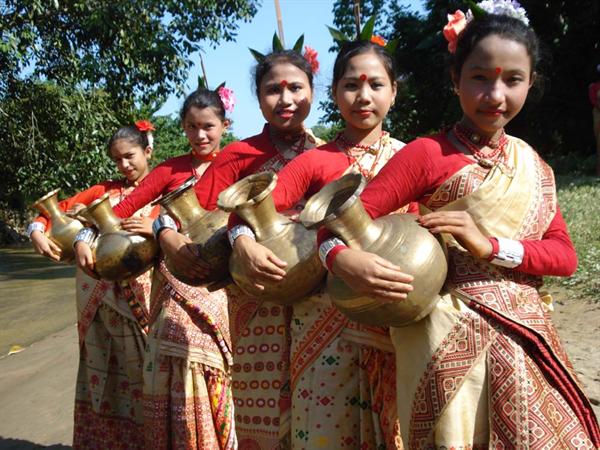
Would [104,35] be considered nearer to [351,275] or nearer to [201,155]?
[201,155]

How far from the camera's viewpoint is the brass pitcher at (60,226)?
153 inches

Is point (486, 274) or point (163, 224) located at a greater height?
point (163, 224)

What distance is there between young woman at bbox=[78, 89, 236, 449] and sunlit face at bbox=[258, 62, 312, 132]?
0.84 metres

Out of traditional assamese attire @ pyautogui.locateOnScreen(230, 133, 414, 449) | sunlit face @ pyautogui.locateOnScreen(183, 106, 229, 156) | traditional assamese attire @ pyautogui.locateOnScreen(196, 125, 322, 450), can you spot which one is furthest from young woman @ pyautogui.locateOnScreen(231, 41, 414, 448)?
sunlit face @ pyautogui.locateOnScreen(183, 106, 229, 156)

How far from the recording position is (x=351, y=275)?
73.4 inches

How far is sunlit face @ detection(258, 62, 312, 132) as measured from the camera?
298 cm

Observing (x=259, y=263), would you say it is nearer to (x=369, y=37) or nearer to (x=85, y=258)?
(x=369, y=37)

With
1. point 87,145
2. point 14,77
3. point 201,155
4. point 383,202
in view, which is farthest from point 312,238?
point 14,77

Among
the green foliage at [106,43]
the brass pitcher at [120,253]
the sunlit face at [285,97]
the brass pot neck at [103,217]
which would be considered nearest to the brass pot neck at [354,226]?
the sunlit face at [285,97]

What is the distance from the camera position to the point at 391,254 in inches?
73.8

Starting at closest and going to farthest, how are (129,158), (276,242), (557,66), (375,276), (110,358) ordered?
(375,276) → (276,242) → (110,358) → (129,158) → (557,66)

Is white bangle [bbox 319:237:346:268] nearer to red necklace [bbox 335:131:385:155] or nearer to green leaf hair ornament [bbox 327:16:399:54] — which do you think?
red necklace [bbox 335:131:385:155]

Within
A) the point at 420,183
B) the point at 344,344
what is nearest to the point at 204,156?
the point at 344,344

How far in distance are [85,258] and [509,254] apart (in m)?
2.24
